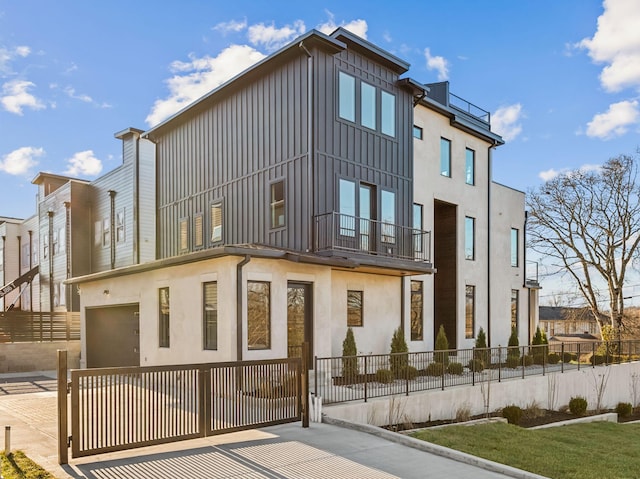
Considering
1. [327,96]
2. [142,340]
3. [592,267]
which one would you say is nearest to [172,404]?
[142,340]

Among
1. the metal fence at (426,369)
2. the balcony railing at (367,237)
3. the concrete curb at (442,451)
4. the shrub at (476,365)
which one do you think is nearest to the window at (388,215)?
the balcony railing at (367,237)

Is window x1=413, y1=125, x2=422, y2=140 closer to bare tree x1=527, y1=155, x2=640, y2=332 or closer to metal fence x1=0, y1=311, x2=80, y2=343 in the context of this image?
metal fence x1=0, y1=311, x2=80, y2=343

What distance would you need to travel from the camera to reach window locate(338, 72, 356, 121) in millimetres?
15328

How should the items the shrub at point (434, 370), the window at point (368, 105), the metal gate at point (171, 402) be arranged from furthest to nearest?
1. the window at point (368, 105)
2. the shrub at point (434, 370)
3. the metal gate at point (171, 402)

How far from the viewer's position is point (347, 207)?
1522cm

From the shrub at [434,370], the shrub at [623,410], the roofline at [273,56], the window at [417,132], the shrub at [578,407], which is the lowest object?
the shrub at [623,410]

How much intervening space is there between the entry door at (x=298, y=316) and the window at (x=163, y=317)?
357 centimetres

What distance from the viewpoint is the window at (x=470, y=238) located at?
2070 cm

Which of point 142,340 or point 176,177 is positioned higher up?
point 176,177

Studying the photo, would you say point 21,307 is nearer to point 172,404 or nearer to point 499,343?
point 499,343

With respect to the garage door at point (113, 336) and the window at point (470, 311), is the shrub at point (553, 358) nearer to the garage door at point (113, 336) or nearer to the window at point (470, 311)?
the window at point (470, 311)

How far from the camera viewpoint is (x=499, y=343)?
2178 cm

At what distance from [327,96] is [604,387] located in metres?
13.8

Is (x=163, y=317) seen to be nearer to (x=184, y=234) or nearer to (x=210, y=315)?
(x=210, y=315)
